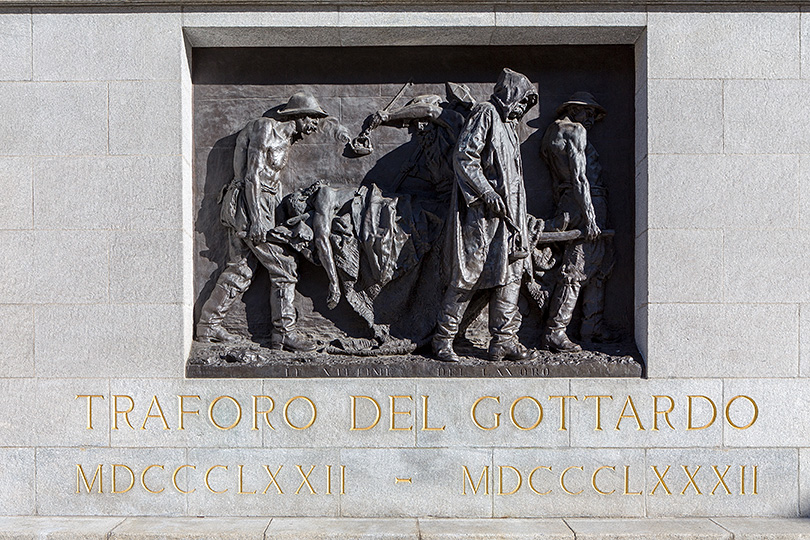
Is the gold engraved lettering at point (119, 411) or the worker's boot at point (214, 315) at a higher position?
the worker's boot at point (214, 315)

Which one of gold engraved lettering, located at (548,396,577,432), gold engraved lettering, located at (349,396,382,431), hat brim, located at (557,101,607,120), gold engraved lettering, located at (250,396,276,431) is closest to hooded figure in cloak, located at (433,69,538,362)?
hat brim, located at (557,101,607,120)

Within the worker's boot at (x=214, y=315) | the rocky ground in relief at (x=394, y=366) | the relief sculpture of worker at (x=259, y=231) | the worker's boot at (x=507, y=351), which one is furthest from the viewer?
the worker's boot at (x=214, y=315)

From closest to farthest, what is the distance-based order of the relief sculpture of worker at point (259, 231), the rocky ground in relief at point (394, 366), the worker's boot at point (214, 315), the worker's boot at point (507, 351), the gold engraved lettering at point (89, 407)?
the gold engraved lettering at point (89, 407) → the rocky ground in relief at point (394, 366) → the worker's boot at point (507, 351) → the relief sculpture of worker at point (259, 231) → the worker's boot at point (214, 315)

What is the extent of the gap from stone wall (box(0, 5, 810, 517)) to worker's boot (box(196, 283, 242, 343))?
32 cm

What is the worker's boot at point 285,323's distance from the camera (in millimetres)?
9102

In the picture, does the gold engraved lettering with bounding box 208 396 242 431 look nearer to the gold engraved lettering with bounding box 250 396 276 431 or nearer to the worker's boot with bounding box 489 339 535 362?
the gold engraved lettering with bounding box 250 396 276 431

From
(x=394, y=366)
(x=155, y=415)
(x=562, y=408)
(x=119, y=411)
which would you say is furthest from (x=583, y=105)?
(x=119, y=411)

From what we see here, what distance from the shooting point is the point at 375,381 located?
880 centimetres

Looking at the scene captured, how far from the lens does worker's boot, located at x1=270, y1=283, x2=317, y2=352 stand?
9102 millimetres

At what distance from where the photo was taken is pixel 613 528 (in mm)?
8344

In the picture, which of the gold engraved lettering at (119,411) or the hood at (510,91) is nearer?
the gold engraved lettering at (119,411)

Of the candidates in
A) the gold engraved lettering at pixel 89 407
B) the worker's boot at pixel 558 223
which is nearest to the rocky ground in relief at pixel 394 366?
the gold engraved lettering at pixel 89 407

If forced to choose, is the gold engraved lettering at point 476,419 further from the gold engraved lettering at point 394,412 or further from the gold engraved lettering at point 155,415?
the gold engraved lettering at point 155,415

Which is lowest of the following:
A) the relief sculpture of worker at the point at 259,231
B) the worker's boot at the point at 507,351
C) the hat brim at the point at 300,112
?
the worker's boot at the point at 507,351
